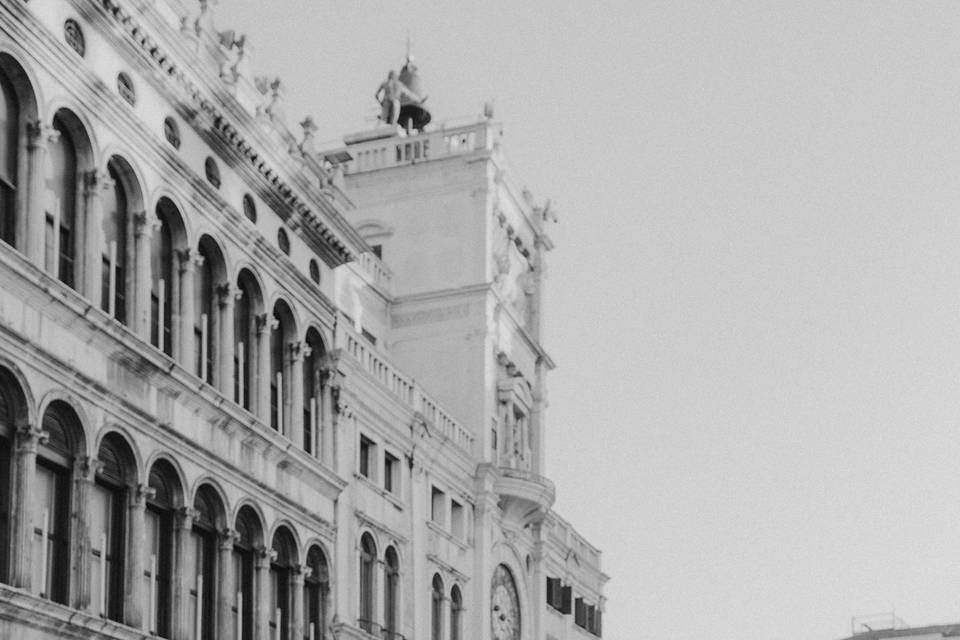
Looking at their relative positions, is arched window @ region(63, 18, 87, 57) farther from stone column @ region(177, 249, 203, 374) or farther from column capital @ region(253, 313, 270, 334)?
column capital @ region(253, 313, 270, 334)

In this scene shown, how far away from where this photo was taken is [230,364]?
41500 mm

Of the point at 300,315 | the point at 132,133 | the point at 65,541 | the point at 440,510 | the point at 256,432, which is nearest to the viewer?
the point at 65,541

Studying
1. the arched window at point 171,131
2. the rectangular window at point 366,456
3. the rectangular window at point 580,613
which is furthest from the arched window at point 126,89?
the rectangular window at point 580,613

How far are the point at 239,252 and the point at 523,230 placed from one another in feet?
79.7

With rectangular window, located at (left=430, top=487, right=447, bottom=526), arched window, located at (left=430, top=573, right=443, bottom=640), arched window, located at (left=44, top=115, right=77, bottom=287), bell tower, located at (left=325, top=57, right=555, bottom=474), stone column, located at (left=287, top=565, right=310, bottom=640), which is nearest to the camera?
arched window, located at (left=44, top=115, right=77, bottom=287)

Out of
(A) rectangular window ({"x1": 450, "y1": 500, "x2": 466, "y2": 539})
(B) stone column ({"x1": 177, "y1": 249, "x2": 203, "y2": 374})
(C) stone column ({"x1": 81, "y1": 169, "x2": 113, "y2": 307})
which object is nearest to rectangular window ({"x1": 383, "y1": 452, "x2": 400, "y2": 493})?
(A) rectangular window ({"x1": 450, "y1": 500, "x2": 466, "y2": 539})

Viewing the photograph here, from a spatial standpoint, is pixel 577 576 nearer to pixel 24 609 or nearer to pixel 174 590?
pixel 174 590

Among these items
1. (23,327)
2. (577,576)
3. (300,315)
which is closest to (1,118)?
(23,327)

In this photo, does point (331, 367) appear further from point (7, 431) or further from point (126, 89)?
point (7, 431)

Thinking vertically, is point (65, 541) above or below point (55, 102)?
below

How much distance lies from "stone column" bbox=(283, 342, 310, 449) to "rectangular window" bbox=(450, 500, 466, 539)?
1128cm

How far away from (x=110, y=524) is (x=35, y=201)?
232 inches

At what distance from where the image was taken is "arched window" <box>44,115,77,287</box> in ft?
113

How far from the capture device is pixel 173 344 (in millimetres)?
38938
